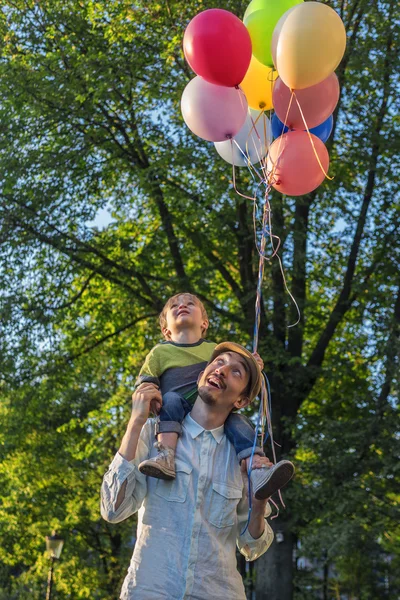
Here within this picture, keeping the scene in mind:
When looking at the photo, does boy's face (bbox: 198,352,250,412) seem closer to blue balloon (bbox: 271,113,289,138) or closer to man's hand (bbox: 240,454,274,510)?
man's hand (bbox: 240,454,274,510)

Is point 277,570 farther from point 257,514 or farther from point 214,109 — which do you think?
point 257,514

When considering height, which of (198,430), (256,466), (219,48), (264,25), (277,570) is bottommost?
(256,466)

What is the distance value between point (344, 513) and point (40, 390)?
592cm

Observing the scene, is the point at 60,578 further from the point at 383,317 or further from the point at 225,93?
the point at 225,93

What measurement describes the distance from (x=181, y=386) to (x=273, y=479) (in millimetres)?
880

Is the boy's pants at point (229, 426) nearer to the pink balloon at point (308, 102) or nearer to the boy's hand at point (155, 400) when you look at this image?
the boy's hand at point (155, 400)

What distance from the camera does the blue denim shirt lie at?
3.12m

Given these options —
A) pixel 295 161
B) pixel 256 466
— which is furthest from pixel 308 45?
pixel 256 466

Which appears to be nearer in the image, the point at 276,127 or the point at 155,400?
the point at 155,400

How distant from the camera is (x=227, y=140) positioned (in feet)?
18.4

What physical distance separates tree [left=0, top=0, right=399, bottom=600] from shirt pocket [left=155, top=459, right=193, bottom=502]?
8.54m

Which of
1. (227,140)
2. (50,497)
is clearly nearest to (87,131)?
(227,140)

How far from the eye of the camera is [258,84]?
544cm

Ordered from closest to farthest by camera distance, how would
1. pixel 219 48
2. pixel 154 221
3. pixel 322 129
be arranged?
pixel 219 48 < pixel 322 129 < pixel 154 221
